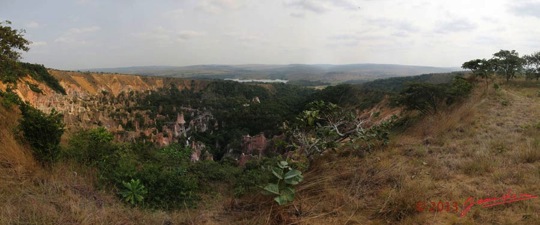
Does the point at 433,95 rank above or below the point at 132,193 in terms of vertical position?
above

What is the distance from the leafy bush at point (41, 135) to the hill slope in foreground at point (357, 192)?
9.6 inches

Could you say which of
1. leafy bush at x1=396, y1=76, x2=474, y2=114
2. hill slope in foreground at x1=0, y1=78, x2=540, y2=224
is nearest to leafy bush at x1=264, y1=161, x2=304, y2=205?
hill slope in foreground at x1=0, y1=78, x2=540, y2=224

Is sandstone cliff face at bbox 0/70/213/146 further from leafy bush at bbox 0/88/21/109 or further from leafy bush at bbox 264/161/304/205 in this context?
leafy bush at bbox 264/161/304/205

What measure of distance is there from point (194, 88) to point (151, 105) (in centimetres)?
2904

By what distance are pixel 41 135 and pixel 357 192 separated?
502cm

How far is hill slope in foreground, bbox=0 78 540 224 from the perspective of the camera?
313cm

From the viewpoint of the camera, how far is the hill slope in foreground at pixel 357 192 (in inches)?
123

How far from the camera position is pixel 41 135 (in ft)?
15.5

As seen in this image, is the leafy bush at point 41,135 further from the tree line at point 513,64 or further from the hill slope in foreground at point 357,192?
the tree line at point 513,64

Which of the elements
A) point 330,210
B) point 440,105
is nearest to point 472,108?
point 440,105

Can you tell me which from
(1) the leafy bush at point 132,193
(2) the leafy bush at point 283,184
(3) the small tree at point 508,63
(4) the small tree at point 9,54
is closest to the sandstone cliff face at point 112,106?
(4) the small tree at point 9,54

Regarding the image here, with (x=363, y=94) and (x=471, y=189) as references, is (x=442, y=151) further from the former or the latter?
(x=363, y=94)

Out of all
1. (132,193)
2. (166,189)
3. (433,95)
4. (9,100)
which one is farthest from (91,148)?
(433,95)

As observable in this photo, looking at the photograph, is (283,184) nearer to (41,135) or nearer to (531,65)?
(41,135)
